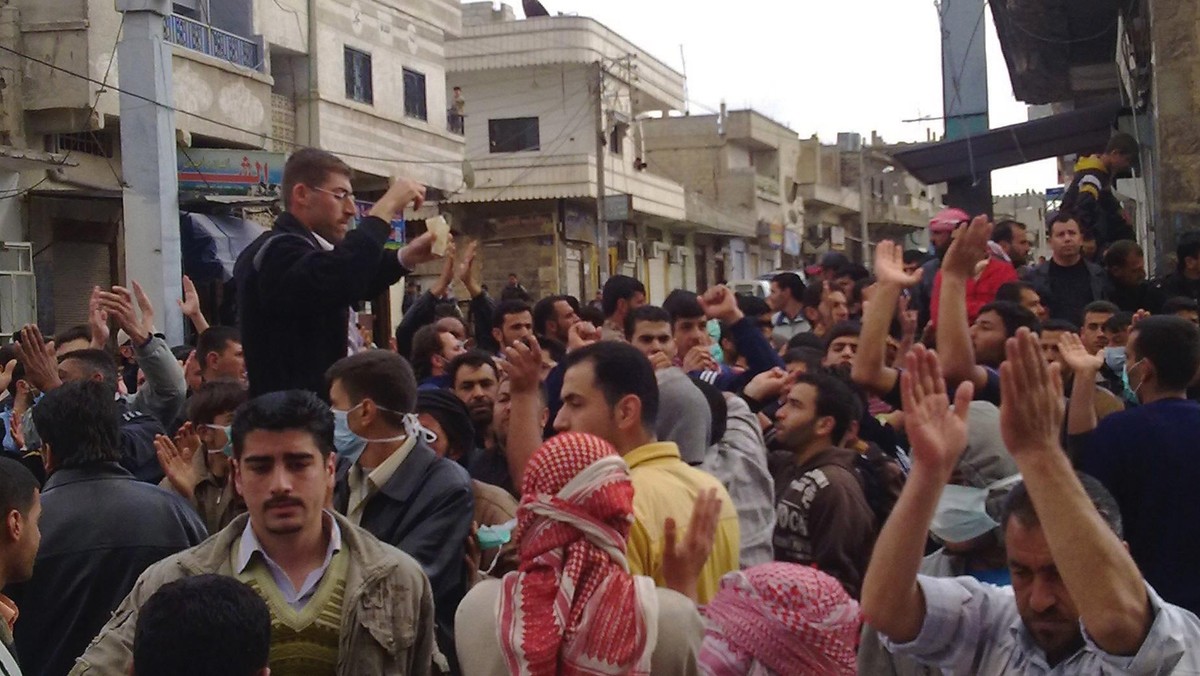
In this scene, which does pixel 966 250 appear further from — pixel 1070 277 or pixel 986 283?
pixel 1070 277

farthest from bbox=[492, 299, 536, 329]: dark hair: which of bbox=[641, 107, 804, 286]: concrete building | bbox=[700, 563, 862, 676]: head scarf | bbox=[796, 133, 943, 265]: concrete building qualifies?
bbox=[796, 133, 943, 265]: concrete building

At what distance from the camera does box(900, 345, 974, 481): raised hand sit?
10.5 feet

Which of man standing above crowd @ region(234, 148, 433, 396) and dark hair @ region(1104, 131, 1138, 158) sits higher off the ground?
dark hair @ region(1104, 131, 1138, 158)

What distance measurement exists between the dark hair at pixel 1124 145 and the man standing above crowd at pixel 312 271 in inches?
376

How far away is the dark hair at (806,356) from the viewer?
6963 mm

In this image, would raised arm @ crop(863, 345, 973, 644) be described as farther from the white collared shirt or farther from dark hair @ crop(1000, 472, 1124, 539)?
the white collared shirt

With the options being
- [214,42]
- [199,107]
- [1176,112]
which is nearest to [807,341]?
[1176,112]

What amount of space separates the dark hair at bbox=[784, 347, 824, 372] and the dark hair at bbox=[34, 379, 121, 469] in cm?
320

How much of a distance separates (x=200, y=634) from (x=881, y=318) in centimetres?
367

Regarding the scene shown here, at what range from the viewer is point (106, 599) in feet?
15.1

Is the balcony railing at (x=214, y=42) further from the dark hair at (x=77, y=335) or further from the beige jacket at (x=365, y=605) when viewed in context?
the beige jacket at (x=365, y=605)

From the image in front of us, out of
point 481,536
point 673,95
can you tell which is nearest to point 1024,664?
point 481,536

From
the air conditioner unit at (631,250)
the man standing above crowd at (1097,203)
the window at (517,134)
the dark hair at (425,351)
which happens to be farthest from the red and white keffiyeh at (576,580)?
the air conditioner unit at (631,250)

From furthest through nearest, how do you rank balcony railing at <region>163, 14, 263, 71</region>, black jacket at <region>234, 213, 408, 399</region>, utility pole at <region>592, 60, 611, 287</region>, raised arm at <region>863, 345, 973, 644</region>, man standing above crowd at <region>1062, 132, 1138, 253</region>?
utility pole at <region>592, 60, 611, 287</region> < balcony railing at <region>163, 14, 263, 71</region> < man standing above crowd at <region>1062, 132, 1138, 253</region> < black jacket at <region>234, 213, 408, 399</region> < raised arm at <region>863, 345, 973, 644</region>
